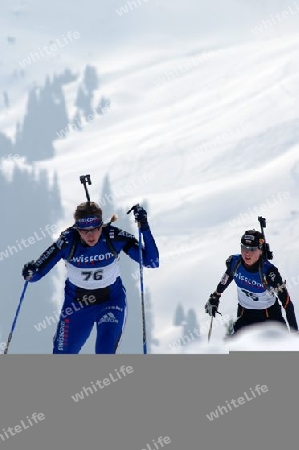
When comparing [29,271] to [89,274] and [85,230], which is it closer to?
[89,274]

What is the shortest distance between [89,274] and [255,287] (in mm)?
2476

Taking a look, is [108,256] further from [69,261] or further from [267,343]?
[267,343]

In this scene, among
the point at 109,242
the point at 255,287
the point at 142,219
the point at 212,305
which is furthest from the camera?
the point at 212,305

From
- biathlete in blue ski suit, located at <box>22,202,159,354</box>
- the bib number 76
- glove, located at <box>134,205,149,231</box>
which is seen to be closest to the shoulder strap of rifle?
biathlete in blue ski suit, located at <box>22,202,159,354</box>

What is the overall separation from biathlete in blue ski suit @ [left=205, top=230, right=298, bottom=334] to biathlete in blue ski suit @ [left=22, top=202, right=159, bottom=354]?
1.57m

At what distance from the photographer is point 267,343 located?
5551 mm

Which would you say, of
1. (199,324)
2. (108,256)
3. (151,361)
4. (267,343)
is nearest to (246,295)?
(108,256)

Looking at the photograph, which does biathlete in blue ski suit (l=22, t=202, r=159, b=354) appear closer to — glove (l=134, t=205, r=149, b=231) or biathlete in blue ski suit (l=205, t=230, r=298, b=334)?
glove (l=134, t=205, r=149, b=231)

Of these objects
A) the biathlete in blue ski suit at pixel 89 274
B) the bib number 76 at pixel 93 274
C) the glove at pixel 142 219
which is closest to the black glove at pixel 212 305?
the biathlete in blue ski suit at pixel 89 274

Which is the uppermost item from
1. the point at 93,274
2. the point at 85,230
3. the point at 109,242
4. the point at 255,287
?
the point at 85,230

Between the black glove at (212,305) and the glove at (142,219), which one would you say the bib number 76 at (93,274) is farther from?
the black glove at (212,305)

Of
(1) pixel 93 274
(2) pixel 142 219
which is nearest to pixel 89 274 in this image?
(1) pixel 93 274

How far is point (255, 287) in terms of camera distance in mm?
9664

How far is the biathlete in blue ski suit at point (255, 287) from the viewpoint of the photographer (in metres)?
9.29
